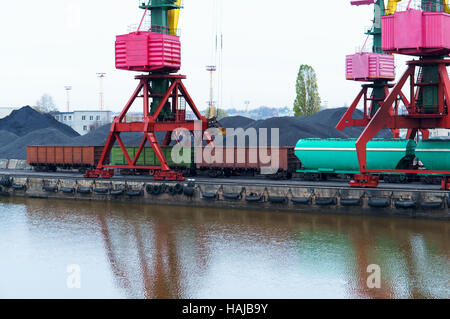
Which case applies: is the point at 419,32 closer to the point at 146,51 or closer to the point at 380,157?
the point at 380,157

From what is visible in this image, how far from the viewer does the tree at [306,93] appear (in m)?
77.2

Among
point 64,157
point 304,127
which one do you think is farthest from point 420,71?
point 64,157

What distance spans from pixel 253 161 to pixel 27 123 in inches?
2386

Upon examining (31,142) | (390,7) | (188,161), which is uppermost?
(390,7)

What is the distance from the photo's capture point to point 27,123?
89.7 m

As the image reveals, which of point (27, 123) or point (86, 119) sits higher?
point (86, 119)

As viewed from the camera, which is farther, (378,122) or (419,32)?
(378,122)

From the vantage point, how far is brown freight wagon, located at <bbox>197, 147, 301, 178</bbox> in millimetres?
39003

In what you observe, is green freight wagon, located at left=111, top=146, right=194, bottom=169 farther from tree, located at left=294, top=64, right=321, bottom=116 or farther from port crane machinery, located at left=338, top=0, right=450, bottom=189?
tree, located at left=294, top=64, right=321, bottom=116

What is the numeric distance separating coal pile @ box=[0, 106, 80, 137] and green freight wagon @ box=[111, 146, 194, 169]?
1820 inches

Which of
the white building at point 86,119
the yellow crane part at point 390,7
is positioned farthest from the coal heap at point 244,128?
the white building at point 86,119

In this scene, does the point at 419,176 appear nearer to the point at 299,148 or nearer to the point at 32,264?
the point at 299,148
